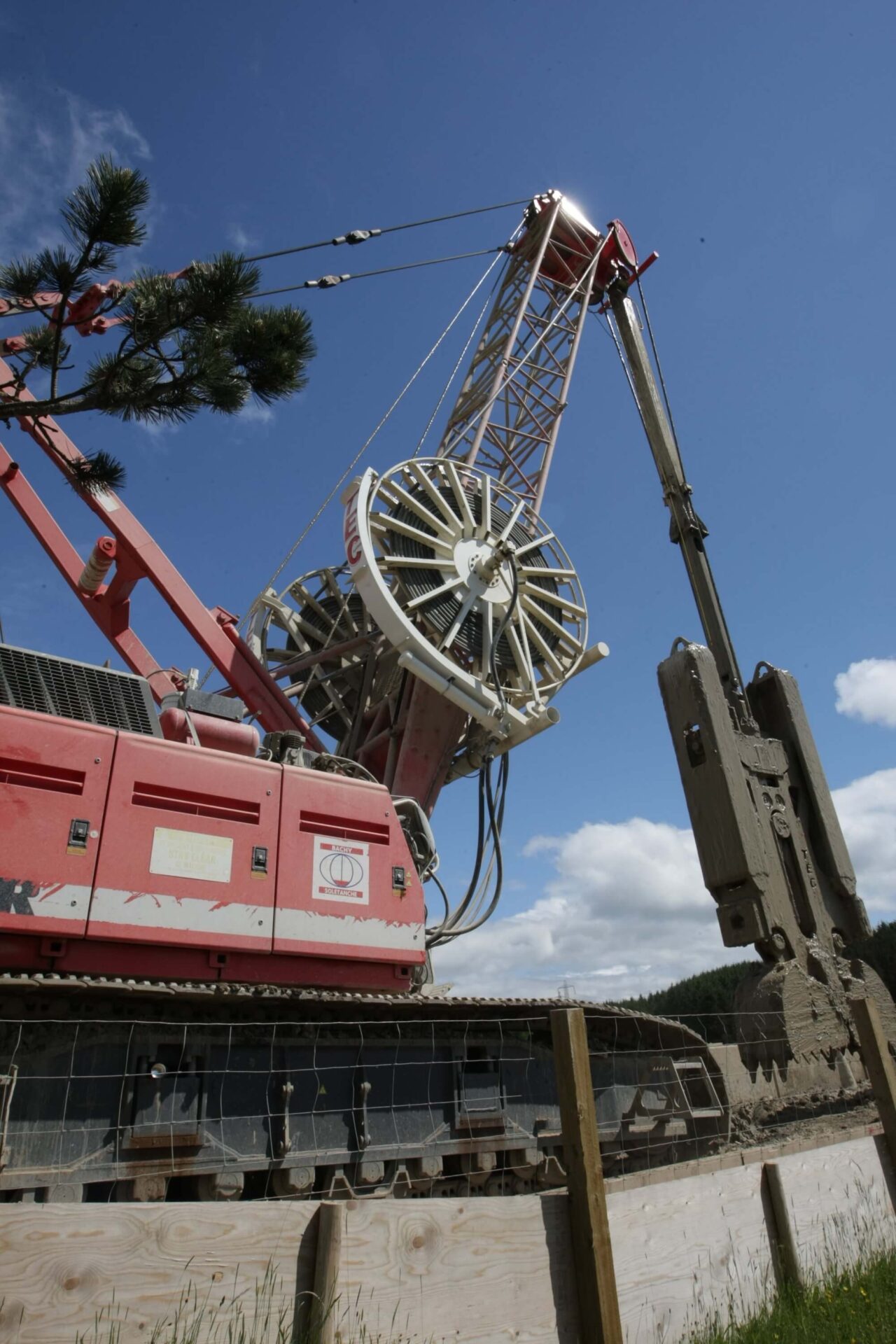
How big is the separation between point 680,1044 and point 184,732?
5.15m

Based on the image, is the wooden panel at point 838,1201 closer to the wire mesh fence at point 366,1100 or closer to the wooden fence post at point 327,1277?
the wire mesh fence at point 366,1100

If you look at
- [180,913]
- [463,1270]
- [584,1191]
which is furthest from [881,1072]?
[180,913]

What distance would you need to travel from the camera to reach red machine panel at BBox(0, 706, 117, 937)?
18.5 feet

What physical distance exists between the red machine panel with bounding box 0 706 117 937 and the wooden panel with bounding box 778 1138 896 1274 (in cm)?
451

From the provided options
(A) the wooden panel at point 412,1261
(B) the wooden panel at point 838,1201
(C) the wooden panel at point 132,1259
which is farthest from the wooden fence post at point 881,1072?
(C) the wooden panel at point 132,1259

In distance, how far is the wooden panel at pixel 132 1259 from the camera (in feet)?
8.35

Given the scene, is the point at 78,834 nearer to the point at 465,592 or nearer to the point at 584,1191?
the point at 584,1191

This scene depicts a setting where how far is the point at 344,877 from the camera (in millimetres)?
7047

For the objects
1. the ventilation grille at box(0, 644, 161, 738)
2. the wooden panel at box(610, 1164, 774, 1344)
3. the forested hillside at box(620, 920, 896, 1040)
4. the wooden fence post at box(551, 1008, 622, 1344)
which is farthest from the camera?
the forested hillside at box(620, 920, 896, 1040)

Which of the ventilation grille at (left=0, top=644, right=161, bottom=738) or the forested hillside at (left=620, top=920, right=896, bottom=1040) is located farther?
the forested hillside at (left=620, top=920, right=896, bottom=1040)

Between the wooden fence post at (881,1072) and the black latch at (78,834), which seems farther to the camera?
the black latch at (78,834)

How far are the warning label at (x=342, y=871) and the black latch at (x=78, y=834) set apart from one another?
1.73 meters

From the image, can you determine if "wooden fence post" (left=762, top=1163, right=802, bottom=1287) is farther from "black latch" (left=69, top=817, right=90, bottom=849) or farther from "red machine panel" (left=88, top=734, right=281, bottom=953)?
"black latch" (left=69, top=817, right=90, bottom=849)

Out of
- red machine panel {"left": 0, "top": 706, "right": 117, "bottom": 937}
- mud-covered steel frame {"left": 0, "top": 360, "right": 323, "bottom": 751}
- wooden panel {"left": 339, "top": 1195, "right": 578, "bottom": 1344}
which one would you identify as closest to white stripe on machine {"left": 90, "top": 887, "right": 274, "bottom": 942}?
red machine panel {"left": 0, "top": 706, "right": 117, "bottom": 937}
